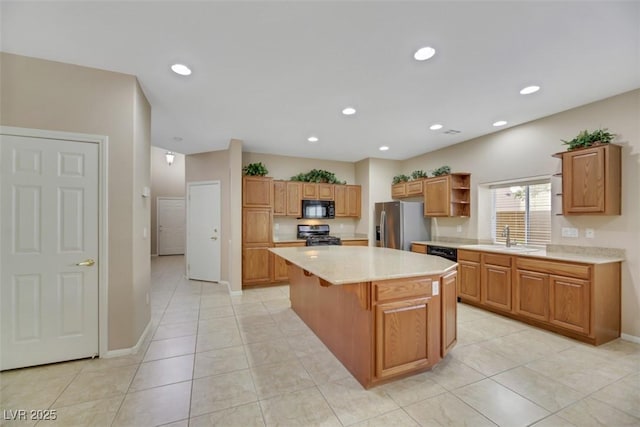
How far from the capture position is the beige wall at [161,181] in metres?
9.06

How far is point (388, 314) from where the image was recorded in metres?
2.08

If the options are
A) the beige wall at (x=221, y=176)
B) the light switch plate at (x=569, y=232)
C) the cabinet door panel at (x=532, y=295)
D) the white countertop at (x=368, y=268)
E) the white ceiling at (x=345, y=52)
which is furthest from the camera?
the beige wall at (x=221, y=176)

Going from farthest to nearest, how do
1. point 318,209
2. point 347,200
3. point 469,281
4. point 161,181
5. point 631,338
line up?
point 161,181 < point 347,200 < point 318,209 < point 469,281 < point 631,338

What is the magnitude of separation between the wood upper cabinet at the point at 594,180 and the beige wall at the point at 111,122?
192 inches

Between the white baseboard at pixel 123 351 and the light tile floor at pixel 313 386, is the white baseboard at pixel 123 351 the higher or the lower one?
the higher one

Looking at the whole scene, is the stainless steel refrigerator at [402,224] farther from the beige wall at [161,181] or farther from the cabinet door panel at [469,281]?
the beige wall at [161,181]

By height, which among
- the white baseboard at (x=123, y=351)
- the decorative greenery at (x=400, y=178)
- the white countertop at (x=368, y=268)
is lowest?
the white baseboard at (x=123, y=351)

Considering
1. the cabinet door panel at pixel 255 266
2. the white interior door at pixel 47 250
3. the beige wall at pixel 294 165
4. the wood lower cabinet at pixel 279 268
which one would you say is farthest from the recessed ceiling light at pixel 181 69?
the wood lower cabinet at pixel 279 268

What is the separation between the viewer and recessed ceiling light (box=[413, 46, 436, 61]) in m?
2.15

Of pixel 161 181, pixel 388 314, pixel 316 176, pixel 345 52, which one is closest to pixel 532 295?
pixel 388 314

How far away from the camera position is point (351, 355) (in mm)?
2289

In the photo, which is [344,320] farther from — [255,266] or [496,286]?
[255,266]

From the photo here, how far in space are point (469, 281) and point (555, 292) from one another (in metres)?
1.07

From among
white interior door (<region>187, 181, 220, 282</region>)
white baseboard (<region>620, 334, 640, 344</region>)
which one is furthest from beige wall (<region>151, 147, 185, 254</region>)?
white baseboard (<region>620, 334, 640, 344</region>)
